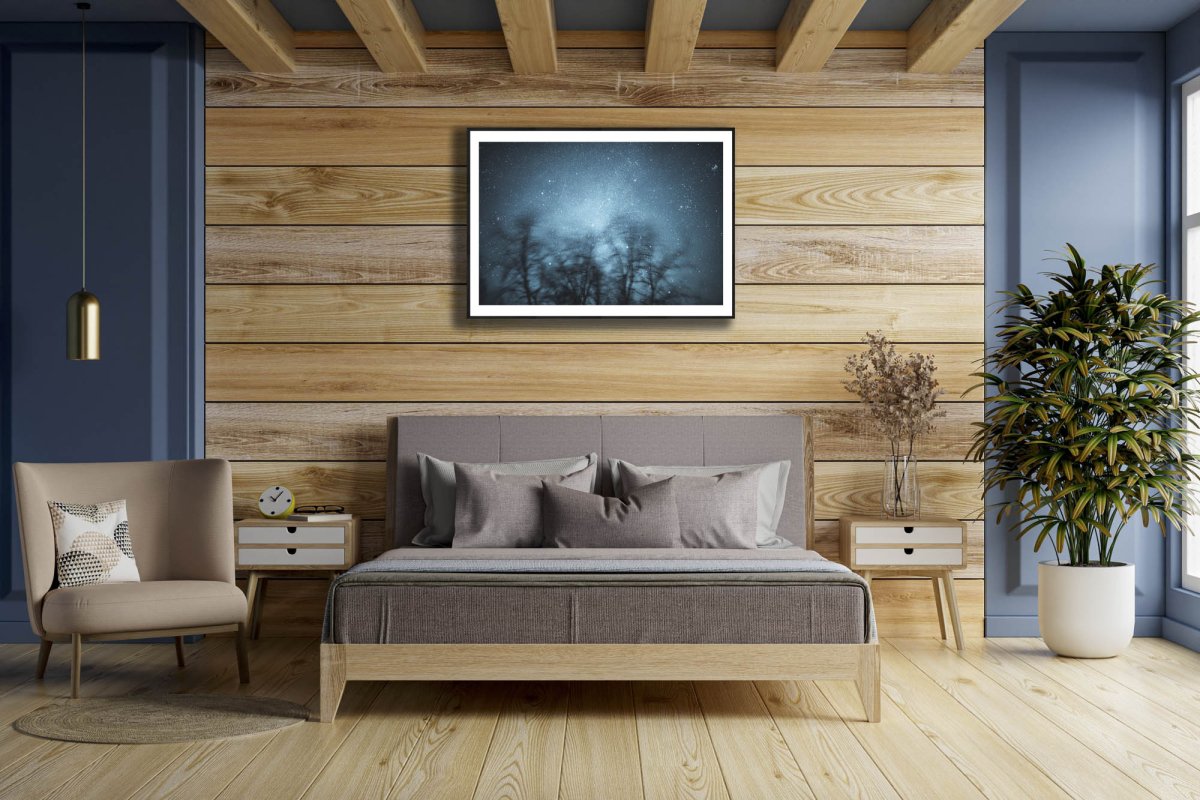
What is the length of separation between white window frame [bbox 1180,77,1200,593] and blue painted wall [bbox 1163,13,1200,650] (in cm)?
2

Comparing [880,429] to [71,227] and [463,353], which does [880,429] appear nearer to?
[463,353]

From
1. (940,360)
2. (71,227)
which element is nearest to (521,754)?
(940,360)

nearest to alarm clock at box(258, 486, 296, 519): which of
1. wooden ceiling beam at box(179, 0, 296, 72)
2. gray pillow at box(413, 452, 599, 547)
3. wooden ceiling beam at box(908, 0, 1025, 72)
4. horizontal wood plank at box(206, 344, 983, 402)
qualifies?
horizontal wood plank at box(206, 344, 983, 402)

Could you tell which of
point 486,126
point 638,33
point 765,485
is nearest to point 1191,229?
point 765,485

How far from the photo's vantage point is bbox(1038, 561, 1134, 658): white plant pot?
4156 millimetres

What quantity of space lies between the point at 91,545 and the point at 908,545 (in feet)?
10.4

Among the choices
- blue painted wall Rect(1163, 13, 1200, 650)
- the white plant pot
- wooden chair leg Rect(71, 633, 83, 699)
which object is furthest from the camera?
blue painted wall Rect(1163, 13, 1200, 650)

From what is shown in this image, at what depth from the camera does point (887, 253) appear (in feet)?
15.4

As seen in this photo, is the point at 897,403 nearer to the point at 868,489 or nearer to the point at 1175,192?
the point at 868,489

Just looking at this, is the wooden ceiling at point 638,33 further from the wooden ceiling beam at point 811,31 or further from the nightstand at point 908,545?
the nightstand at point 908,545

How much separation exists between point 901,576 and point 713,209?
5.94ft

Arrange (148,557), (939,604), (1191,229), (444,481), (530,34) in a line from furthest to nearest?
(1191,229) → (939,604) → (444,481) → (530,34) → (148,557)

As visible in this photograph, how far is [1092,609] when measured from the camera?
4160 mm

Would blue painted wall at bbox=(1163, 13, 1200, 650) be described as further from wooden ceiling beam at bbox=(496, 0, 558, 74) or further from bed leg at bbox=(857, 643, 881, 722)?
wooden ceiling beam at bbox=(496, 0, 558, 74)
